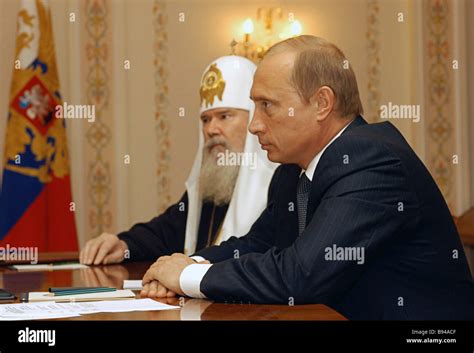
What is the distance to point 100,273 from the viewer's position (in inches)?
116

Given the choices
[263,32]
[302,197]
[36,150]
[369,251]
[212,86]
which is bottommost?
[369,251]

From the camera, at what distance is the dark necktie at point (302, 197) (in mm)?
2778

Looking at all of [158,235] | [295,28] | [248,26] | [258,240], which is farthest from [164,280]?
[295,28]

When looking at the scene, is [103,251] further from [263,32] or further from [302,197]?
[263,32]

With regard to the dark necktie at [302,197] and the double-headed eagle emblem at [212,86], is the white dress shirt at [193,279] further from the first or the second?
the double-headed eagle emblem at [212,86]

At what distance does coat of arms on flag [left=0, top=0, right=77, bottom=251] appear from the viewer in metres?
6.04

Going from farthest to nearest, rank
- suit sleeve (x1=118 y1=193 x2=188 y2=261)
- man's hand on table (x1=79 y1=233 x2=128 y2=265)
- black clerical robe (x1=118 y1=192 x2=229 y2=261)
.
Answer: black clerical robe (x1=118 y1=192 x2=229 y2=261)
suit sleeve (x1=118 y1=193 x2=188 y2=261)
man's hand on table (x1=79 y1=233 x2=128 y2=265)

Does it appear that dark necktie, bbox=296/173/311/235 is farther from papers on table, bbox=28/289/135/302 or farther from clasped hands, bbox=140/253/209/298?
papers on table, bbox=28/289/135/302

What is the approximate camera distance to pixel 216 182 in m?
4.48

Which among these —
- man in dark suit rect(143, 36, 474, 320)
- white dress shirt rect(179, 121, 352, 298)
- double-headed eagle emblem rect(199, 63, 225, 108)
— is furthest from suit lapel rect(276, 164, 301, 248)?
double-headed eagle emblem rect(199, 63, 225, 108)

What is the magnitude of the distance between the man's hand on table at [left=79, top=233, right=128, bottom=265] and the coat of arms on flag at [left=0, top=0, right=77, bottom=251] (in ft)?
8.89

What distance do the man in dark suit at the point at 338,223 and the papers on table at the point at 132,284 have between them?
5.0 inches

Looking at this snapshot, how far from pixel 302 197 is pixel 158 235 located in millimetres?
1675

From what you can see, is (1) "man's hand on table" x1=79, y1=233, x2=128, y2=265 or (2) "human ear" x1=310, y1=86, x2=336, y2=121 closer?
(2) "human ear" x1=310, y1=86, x2=336, y2=121
